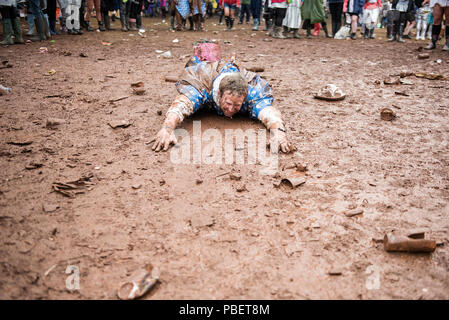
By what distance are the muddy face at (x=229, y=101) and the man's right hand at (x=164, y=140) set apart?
0.56 metres

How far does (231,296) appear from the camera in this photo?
151 centimetres

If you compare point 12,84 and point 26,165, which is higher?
point 12,84

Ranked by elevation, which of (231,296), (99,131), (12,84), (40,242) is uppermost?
(12,84)

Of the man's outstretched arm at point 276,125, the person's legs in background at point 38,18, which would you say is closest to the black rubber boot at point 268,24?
the person's legs in background at point 38,18

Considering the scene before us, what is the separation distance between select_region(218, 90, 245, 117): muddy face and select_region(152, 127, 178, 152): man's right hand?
561 millimetres

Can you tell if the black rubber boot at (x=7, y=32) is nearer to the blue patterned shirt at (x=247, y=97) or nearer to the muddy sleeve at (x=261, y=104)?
the blue patterned shirt at (x=247, y=97)

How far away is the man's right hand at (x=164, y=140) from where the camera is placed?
2785 millimetres

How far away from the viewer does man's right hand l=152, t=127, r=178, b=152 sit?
2785 millimetres

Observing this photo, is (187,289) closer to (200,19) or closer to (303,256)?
(303,256)

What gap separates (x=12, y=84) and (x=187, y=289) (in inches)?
159

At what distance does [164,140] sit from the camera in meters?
2.80

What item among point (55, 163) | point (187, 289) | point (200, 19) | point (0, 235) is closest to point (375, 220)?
point (187, 289)

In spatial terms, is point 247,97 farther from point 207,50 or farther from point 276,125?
point 207,50

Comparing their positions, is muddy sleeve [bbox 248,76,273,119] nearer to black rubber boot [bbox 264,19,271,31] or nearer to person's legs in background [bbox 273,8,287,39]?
person's legs in background [bbox 273,8,287,39]
